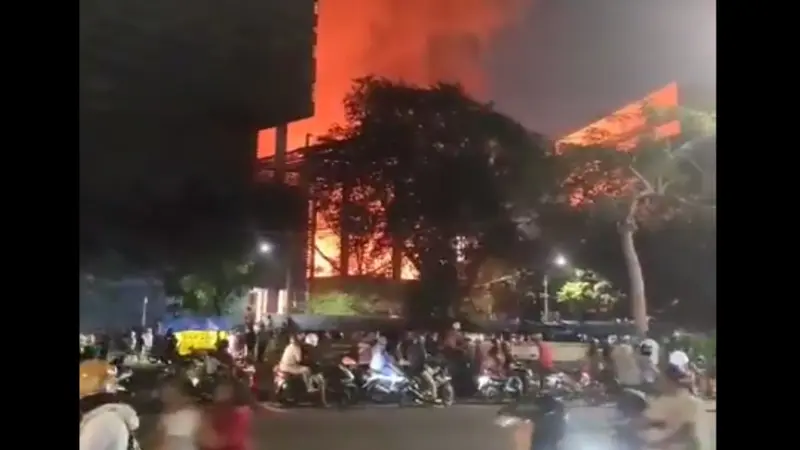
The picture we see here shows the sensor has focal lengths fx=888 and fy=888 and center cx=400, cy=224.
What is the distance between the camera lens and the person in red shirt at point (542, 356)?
55.4 inches

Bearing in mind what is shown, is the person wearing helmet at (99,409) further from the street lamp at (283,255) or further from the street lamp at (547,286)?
the street lamp at (547,286)

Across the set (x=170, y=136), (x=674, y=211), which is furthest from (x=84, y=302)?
(x=674, y=211)

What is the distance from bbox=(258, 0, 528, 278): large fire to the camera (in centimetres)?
140

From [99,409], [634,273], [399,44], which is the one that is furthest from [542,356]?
[99,409]

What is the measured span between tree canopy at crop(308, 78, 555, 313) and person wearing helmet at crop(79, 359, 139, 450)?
413mm

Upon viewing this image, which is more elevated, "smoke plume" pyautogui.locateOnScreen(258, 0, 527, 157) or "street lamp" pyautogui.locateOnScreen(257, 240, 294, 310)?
"smoke plume" pyautogui.locateOnScreen(258, 0, 527, 157)

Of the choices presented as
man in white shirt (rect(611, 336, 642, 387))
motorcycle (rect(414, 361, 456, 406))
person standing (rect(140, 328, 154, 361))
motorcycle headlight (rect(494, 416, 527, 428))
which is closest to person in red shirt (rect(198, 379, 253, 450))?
person standing (rect(140, 328, 154, 361))

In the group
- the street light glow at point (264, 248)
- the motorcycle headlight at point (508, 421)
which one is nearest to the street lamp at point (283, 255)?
the street light glow at point (264, 248)

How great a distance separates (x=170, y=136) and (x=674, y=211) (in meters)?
0.81

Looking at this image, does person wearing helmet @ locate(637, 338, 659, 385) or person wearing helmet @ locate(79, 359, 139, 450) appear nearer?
person wearing helmet @ locate(79, 359, 139, 450)

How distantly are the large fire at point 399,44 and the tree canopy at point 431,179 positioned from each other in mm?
21

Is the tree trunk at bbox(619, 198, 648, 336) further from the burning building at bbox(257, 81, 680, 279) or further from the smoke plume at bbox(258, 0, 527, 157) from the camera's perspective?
the smoke plume at bbox(258, 0, 527, 157)
